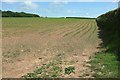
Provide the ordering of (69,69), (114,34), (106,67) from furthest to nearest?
1. (114,34)
2. (106,67)
3. (69,69)

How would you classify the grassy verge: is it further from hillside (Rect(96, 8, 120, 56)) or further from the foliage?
hillside (Rect(96, 8, 120, 56))

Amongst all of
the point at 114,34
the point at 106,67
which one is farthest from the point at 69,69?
the point at 114,34

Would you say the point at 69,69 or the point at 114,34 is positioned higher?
the point at 114,34

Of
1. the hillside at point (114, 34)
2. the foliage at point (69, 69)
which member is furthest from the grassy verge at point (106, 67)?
the hillside at point (114, 34)

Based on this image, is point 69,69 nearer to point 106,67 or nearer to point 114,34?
point 106,67

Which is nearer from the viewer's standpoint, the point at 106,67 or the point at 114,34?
the point at 106,67

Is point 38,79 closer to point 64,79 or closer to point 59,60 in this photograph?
point 64,79

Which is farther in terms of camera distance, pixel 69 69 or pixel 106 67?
pixel 106 67

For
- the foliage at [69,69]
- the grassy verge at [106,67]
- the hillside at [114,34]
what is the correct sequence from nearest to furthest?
the grassy verge at [106,67], the foliage at [69,69], the hillside at [114,34]

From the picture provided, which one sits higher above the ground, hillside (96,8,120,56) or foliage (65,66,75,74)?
hillside (96,8,120,56)

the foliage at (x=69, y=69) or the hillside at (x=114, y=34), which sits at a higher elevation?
the hillside at (x=114, y=34)

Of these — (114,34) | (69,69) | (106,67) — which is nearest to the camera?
(69,69)

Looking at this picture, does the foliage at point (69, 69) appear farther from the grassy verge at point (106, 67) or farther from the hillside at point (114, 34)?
the hillside at point (114, 34)

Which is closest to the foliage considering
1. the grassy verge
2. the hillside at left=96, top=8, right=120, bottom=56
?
the grassy verge
